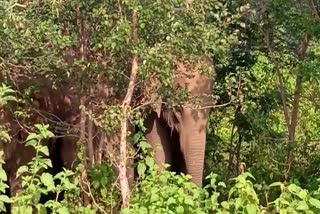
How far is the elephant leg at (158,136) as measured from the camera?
6773mm

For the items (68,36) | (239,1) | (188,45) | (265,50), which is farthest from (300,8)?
(68,36)

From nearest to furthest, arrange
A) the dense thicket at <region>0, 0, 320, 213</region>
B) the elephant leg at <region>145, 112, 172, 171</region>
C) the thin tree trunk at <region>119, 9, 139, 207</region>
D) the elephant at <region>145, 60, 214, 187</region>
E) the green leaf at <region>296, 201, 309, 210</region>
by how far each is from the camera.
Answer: the green leaf at <region>296, 201, 309, 210</region> → the dense thicket at <region>0, 0, 320, 213</region> → the thin tree trunk at <region>119, 9, 139, 207</region> → the elephant at <region>145, 60, 214, 187</region> → the elephant leg at <region>145, 112, 172, 171</region>

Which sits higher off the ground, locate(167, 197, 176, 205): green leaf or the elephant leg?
the elephant leg

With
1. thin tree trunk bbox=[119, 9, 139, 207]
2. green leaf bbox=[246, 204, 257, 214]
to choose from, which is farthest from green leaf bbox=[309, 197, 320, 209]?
thin tree trunk bbox=[119, 9, 139, 207]

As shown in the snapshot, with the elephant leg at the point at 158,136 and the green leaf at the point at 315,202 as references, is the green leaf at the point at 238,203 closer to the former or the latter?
the green leaf at the point at 315,202

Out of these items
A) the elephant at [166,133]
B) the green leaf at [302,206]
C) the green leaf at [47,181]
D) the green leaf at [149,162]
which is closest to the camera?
the green leaf at [302,206]

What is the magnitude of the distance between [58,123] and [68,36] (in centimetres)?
101

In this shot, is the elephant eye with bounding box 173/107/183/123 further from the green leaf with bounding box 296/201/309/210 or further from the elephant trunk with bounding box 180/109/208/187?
the green leaf with bounding box 296/201/309/210

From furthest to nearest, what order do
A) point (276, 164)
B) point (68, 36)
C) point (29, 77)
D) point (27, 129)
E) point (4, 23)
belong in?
point (276, 164) < point (27, 129) < point (29, 77) < point (68, 36) < point (4, 23)

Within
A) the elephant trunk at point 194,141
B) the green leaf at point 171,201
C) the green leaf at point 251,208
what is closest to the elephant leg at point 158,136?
the elephant trunk at point 194,141

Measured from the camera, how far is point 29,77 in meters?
5.48

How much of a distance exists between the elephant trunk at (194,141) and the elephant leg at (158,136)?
0.22 m

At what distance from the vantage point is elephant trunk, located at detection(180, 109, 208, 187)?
6.49m

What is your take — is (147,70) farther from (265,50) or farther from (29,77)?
(265,50)
